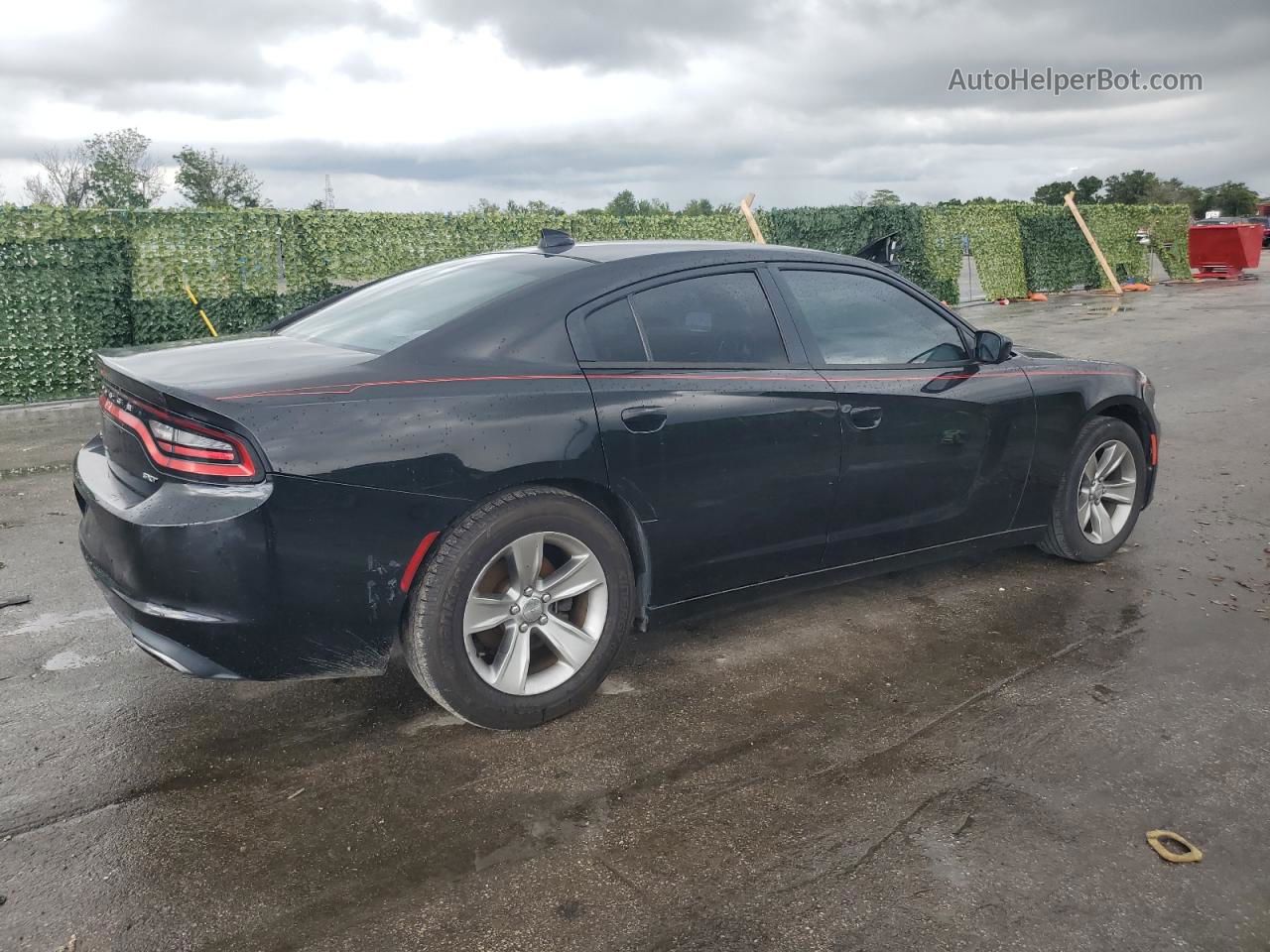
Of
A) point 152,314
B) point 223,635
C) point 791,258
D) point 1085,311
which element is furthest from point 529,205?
point 223,635

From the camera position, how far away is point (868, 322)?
4250mm

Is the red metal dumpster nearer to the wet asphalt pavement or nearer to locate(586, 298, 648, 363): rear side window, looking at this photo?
the wet asphalt pavement

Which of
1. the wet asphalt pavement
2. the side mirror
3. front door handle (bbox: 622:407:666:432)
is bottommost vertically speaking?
the wet asphalt pavement

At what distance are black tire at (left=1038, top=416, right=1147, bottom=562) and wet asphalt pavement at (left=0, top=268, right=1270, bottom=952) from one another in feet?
0.91

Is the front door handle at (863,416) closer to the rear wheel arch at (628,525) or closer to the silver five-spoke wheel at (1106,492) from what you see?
the rear wheel arch at (628,525)

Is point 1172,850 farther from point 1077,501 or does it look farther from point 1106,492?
point 1106,492

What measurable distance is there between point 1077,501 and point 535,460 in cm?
296

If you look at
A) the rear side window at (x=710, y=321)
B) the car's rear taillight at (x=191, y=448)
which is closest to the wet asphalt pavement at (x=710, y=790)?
the car's rear taillight at (x=191, y=448)

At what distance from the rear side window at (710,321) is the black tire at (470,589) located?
68 cm

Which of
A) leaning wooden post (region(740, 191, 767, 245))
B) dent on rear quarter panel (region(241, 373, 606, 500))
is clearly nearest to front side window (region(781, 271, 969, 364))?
dent on rear quarter panel (region(241, 373, 606, 500))

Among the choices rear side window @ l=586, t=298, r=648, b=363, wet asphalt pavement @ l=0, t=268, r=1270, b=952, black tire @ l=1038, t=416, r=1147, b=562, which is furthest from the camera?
black tire @ l=1038, t=416, r=1147, b=562

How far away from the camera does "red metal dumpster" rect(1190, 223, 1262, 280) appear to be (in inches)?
1096

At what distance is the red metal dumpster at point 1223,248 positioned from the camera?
27.8 metres

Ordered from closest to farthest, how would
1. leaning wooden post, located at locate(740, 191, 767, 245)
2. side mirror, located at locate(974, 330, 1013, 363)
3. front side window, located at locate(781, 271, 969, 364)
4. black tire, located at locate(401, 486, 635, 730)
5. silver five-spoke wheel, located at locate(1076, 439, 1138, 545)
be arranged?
black tire, located at locate(401, 486, 635, 730) < front side window, located at locate(781, 271, 969, 364) < side mirror, located at locate(974, 330, 1013, 363) < silver five-spoke wheel, located at locate(1076, 439, 1138, 545) < leaning wooden post, located at locate(740, 191, 767, 245)
